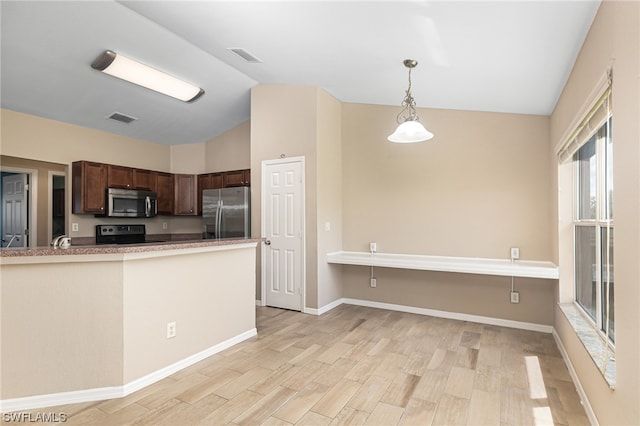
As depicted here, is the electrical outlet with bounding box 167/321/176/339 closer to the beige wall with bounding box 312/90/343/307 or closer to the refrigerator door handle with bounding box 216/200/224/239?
the beige wall with bounding box 312/90/343/307

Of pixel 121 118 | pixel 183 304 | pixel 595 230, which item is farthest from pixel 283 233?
pixel 595 230

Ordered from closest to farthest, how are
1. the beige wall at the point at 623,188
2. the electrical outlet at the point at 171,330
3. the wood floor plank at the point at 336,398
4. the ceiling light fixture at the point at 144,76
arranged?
the beige wall at the point at 623,188 < the wood floor plank at the point at 336,398 < the electrical outlet at the point at 171,330 < the ceiling light fixture at the point at 144,76

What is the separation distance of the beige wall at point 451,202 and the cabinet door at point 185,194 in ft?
9.75

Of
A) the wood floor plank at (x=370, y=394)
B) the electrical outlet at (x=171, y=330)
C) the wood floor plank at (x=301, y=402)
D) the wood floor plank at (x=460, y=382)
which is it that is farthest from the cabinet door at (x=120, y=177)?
the wood floor plank at (x=460, y=382)

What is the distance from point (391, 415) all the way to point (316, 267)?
237 centimetres

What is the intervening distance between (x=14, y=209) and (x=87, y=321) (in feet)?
13.5

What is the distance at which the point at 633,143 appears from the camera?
4.72ft

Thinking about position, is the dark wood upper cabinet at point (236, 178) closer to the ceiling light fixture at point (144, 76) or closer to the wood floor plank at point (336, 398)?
the ceiling light fixture at point (144, 76)

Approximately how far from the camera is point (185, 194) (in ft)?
20.2

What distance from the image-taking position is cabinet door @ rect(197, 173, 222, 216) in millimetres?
A: 5898

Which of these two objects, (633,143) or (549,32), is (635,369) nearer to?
(633,143)

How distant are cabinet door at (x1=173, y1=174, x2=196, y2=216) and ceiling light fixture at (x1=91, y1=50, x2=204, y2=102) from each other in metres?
1.86

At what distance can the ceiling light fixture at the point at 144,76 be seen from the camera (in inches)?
140

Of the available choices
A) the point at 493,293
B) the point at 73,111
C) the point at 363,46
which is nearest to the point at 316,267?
the point at 493,293
